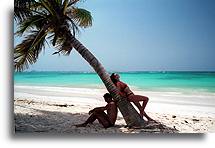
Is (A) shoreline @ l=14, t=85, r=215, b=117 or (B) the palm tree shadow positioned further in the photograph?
(A) shoreline @ l=14, t=85, r=215, b=117

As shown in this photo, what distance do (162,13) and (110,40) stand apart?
0.44 m

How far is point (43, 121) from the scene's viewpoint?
2.65 m

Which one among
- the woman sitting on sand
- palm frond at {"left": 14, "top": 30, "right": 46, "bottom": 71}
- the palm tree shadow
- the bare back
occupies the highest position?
palm frond at {"left": 14, "top": 30, "right": 46, "bottom": 71}

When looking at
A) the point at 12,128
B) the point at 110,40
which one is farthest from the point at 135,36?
the point at 12,128

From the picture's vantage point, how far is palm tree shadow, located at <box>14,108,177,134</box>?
259 cm

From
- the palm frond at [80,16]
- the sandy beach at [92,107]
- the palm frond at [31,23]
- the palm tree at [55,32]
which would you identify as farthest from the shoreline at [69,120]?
the palm frond at [80,16]

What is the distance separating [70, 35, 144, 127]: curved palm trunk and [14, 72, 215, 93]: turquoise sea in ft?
0.18

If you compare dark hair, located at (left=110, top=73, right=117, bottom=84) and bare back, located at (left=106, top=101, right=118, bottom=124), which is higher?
dark hair, located at (left=110, top=73, right=117, bottom=84)

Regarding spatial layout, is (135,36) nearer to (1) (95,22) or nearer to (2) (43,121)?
(1) (95,22)

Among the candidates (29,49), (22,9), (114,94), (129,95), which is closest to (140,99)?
(129,95)

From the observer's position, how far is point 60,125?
2.65m

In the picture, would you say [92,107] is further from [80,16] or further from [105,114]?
[80,16]

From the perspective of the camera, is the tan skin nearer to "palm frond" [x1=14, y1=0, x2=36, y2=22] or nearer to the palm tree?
the palm tree

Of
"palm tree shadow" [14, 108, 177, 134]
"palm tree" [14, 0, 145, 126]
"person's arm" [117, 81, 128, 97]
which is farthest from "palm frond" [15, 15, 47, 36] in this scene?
"person's arm" [117, 81, 128, 97]
